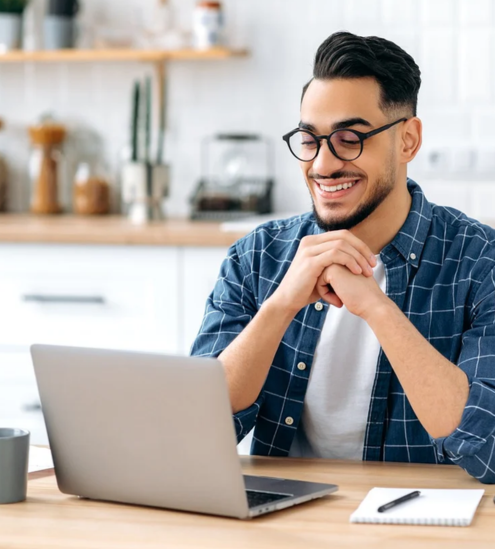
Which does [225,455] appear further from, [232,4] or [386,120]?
[232,4]

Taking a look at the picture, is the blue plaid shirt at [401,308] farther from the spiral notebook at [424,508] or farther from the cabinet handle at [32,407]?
the cabinet handle at [32,407]

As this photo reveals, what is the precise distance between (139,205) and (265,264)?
165 cm

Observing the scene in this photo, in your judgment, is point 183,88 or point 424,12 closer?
point 424,12

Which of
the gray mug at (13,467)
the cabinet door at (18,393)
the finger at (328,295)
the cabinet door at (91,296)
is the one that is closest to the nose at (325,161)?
the finger at (328,295)

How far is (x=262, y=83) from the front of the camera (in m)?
Answer: 3.70

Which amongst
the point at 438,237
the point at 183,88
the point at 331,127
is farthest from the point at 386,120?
the point at 183,88

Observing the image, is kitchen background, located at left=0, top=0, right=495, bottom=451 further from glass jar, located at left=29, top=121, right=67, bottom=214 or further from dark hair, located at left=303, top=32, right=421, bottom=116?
dark hair, located at left=303, top=32, right=421, bottom=116

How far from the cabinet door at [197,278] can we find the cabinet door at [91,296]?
29 millimetres

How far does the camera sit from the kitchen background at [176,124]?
10.5 ft

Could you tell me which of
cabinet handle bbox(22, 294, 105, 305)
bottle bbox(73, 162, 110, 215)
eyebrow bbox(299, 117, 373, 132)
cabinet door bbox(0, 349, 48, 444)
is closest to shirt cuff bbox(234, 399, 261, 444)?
eyebrow bbox(299, 117, 373, 132)

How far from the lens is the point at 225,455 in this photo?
1281 millimetres

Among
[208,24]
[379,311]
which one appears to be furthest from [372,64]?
[208,24]

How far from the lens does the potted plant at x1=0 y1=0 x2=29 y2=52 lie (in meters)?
3.73

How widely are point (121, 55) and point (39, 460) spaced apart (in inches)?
88.3
